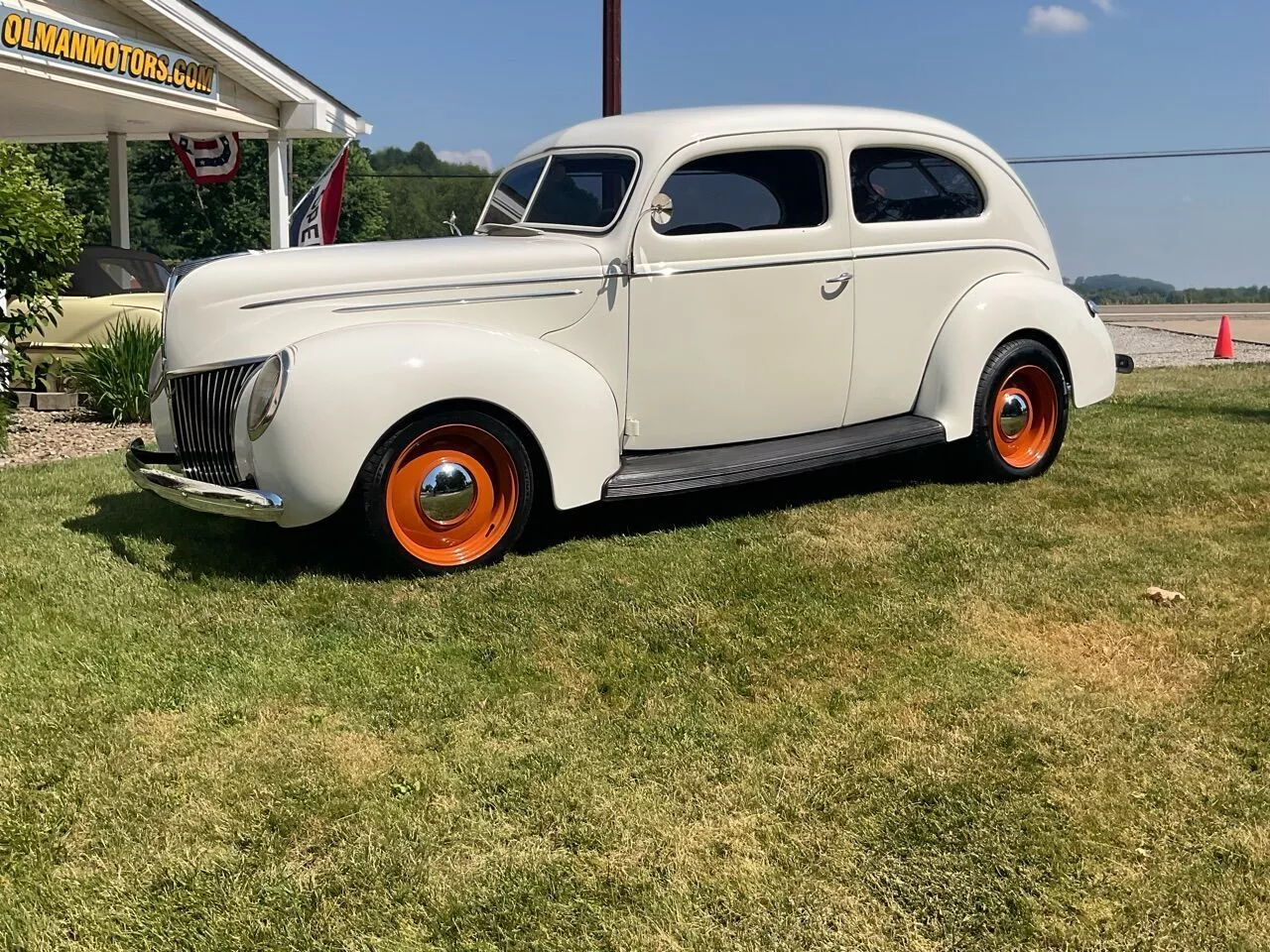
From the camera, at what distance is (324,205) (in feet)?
25.9

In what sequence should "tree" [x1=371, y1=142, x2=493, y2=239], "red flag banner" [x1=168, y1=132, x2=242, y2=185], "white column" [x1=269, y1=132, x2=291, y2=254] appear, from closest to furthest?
"white column" [x1=269, y1=132, x2=291, y2=254]
"red flag banner" [x1=168, y1=132, x2=242, y2=185]
"tree" [x1=371, y1=142, x2=493, y2=239]

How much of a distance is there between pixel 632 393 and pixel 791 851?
8.60 ft

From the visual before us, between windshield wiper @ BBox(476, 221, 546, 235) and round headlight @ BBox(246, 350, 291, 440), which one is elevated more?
windshield wiper @ BBox(476, 221, 546, 235)

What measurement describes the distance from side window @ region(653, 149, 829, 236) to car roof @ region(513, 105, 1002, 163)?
125mm

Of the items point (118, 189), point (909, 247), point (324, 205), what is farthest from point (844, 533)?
point (118, 189)

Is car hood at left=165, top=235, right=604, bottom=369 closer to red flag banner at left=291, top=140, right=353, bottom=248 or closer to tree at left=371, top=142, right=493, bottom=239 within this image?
red flag banner at left=291, top=140, right=353, bottom=248

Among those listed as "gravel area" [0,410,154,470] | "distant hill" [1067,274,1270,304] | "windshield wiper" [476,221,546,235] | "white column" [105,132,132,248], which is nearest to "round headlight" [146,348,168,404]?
"windshield wiper" [476,221,546,235]

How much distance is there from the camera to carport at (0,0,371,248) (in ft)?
35.4

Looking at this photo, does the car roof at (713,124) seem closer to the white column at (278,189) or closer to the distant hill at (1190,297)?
the white column at (278,189)

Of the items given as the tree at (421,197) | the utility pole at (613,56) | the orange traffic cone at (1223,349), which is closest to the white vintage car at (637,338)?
the utility pole at (613,56)

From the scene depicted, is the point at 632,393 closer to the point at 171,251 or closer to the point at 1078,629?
the point at 1078,629

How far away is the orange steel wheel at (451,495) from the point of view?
4102mm

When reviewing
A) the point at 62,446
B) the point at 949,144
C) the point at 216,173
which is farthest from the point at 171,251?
the point at 949,144

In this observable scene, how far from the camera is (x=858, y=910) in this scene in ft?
7.06
